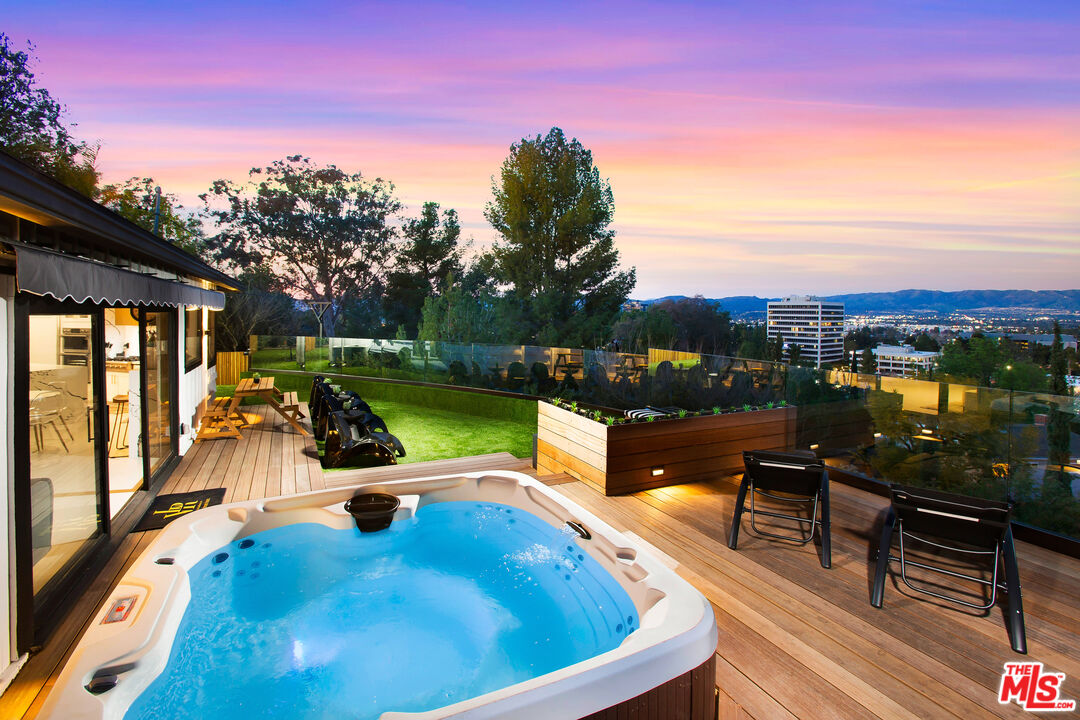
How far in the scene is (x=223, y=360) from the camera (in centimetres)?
1306

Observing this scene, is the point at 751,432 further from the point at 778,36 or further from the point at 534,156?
the point at 534,156

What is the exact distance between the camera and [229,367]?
42.8ft

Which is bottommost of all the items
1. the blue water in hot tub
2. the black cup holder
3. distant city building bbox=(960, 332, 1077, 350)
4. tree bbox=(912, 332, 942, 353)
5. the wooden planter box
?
the blue water in hot tub

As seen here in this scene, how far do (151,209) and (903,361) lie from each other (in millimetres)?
24297

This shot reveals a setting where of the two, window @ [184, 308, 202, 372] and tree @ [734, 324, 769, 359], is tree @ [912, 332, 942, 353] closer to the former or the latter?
window @ [184, 308, 202, 372]

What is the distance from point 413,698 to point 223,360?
12.8 meters

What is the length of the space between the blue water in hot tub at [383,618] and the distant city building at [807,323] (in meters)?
8.24

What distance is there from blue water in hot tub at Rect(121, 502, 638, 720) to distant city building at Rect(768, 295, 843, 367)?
8238 mm

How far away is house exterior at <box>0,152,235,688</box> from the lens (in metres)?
2.21

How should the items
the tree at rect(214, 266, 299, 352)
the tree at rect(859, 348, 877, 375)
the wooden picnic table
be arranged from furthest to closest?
the tree at rect(214, 266, 299, 352) < the wooden picnic table < the tree at rect(859, 348, 877, 375)

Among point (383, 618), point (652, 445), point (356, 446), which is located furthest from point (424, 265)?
point (383, 618)

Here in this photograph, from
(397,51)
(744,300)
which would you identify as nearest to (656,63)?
(397,51)

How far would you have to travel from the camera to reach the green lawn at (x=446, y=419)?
7727 mm

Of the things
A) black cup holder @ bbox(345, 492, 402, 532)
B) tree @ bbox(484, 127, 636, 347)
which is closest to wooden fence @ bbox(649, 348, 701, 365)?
black cup holder @ bbox(345, 492, 402, 532)
